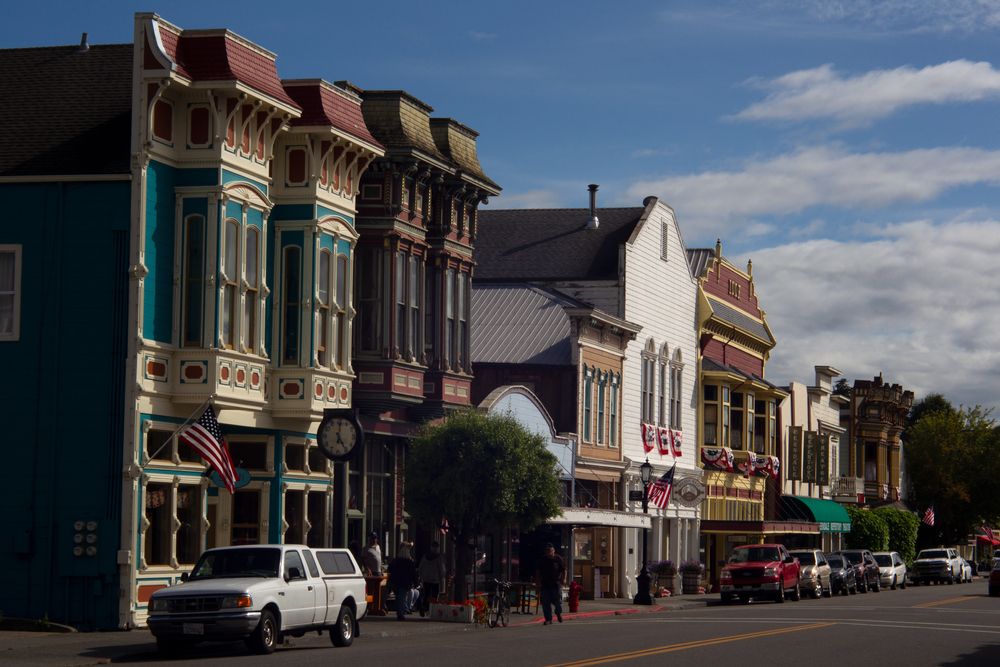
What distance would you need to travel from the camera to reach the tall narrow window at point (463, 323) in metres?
40.3

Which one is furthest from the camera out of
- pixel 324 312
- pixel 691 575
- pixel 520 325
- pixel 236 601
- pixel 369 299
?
pixel 691 575

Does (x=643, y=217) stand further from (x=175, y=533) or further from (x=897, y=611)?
(x=175, y=533)

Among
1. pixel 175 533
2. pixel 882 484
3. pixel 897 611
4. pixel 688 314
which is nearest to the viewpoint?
pixel 175 533

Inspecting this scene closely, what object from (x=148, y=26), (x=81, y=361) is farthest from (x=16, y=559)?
(x=148, y=26)

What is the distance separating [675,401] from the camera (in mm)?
59500

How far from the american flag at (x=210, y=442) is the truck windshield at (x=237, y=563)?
4.16 meters

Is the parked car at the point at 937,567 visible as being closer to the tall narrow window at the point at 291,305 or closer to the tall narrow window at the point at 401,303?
the tall narrow window at the point at 401,303

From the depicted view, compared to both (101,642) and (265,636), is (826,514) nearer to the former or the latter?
(101,642)

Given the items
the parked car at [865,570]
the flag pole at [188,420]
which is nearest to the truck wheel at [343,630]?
the flag pole at [188,420]

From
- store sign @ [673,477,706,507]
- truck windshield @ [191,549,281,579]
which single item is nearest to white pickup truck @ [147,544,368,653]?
truck windshield @ [191,549,281,579]

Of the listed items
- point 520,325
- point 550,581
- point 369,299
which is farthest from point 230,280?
point 520,325

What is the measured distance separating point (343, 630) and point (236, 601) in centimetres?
362

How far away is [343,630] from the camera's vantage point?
25906 mm

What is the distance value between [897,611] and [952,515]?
6521cm
